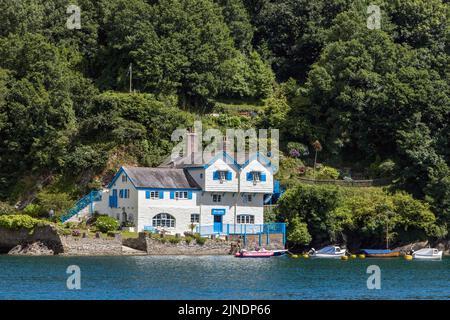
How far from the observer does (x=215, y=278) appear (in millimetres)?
65750

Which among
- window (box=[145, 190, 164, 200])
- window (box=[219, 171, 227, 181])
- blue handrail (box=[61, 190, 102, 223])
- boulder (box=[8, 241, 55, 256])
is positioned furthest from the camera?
window (box=[219, 171, 227, 181])

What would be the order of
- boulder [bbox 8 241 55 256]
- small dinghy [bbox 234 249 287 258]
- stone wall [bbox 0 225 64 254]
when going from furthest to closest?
small dinghy [bbox 234 249 287 258] < boulder [bbox 8 241 55 256] < stone wall [bbox 0 225 64 254]

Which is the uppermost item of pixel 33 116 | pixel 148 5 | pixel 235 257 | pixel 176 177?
pixel 148 5

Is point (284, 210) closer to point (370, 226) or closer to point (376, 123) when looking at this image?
point (370, 226)

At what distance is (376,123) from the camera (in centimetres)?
10594

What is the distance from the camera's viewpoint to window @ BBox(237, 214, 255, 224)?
96.1 metres

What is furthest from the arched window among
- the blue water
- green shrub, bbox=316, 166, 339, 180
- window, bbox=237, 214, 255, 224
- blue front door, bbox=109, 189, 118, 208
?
green shrub, bbox=316, 166, 339, 180

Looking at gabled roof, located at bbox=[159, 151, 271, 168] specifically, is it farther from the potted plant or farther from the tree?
the potted plant

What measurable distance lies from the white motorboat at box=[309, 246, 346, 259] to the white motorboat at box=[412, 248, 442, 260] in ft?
21.7

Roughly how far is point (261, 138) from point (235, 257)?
22055 mm

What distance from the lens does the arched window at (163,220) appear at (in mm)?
92000

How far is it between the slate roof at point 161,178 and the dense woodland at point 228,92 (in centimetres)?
512

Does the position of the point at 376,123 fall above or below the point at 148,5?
below

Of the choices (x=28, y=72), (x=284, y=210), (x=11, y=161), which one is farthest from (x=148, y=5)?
(x=284, y=210)
